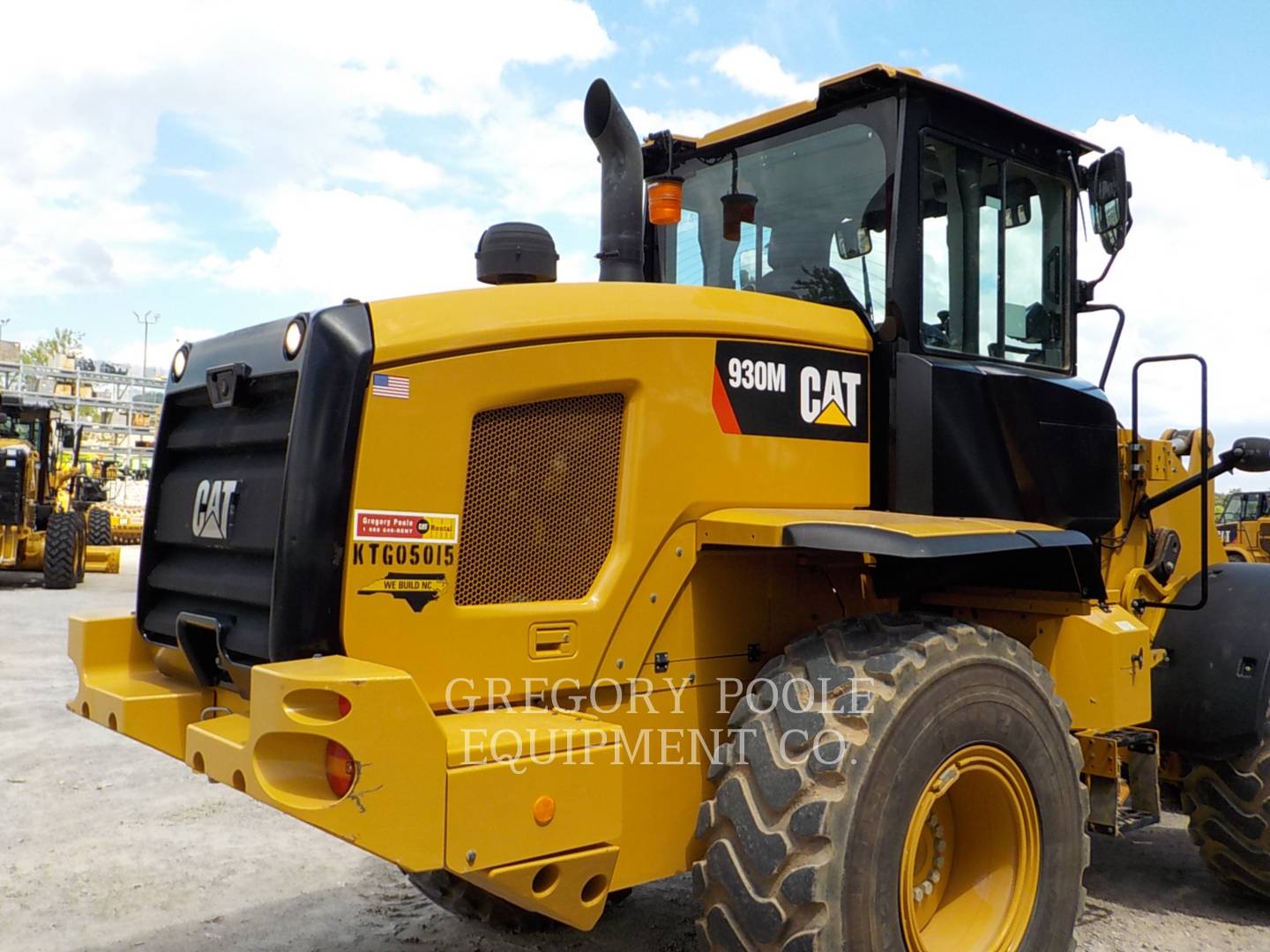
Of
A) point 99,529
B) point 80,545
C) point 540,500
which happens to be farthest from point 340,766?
point 99,529

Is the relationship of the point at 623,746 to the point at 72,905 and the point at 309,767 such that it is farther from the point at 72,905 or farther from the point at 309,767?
the point at 72,905

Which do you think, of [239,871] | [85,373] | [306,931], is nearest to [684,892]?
[306,931]

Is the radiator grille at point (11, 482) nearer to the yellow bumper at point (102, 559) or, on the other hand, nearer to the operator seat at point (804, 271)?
the yellow bumper at point (102, 559)

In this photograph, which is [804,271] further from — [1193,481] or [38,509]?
[38,509]

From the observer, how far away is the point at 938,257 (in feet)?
13.0

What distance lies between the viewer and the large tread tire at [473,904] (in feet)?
13.4

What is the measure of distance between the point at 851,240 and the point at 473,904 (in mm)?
2687

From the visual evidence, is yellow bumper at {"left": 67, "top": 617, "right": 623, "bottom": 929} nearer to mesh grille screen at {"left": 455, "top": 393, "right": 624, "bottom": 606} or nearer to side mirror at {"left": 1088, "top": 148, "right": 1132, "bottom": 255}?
mesh grille screen at {"left": 455, "top": 393, "right": 624, "bottom": 606}

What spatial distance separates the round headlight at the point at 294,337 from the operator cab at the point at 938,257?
154cm

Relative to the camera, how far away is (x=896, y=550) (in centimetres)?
305

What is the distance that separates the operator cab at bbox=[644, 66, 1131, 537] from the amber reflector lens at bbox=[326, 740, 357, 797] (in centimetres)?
200

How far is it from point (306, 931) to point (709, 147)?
3.32 metres

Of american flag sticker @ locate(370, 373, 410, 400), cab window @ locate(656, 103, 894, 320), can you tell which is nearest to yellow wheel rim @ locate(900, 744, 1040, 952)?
cab window @ locate(656, 103, 894, 320)

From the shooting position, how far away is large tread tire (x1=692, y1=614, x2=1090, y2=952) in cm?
284
